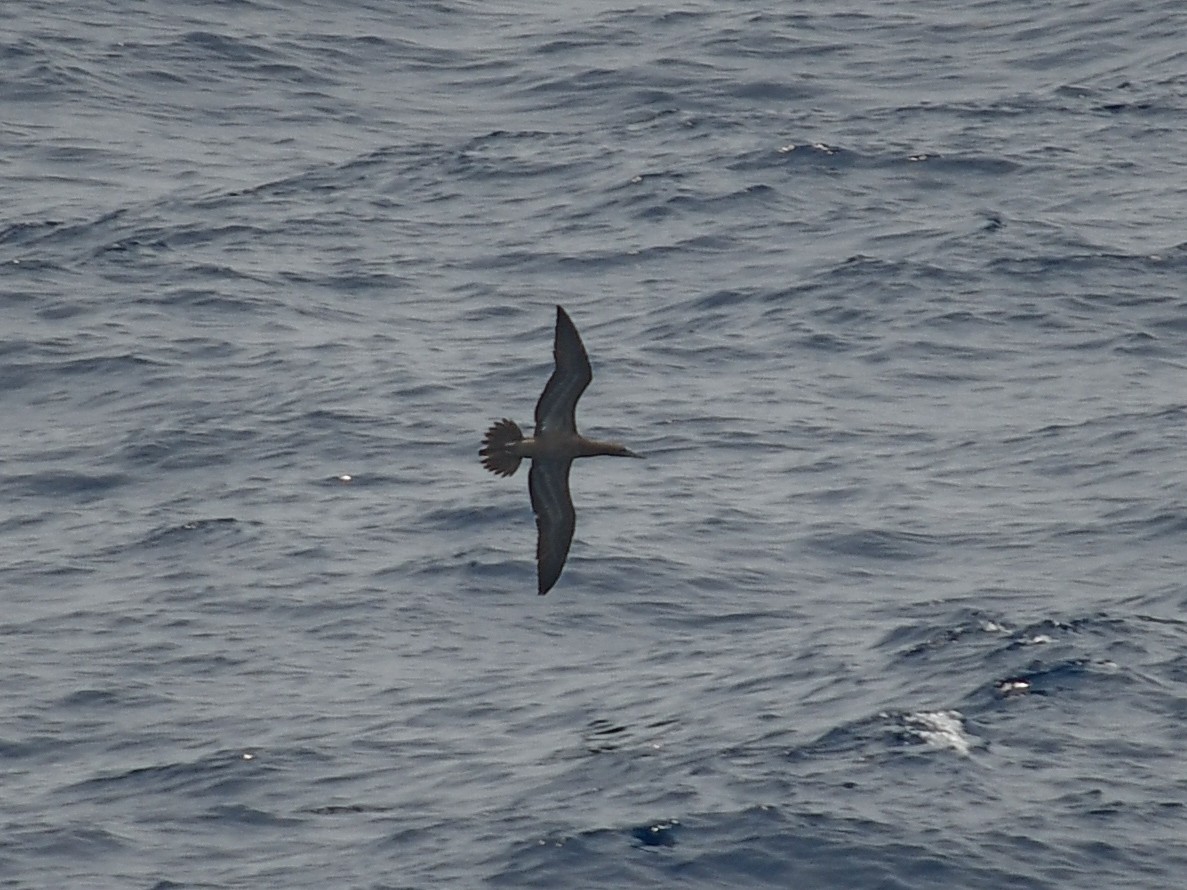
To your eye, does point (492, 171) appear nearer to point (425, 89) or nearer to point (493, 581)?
point (425, 89)

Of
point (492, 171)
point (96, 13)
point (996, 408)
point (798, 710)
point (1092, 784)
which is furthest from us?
point (96, 13)

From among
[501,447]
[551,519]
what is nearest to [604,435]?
[551,519]

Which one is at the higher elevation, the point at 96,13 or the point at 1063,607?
the point at 96,13

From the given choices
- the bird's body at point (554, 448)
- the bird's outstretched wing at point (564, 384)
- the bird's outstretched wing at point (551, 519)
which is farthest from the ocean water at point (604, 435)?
the bird's outstretched wing at point (564, 384)

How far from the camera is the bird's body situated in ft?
65.8

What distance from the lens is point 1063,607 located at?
2442 centimetres

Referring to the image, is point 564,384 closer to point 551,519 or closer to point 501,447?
point 501,447

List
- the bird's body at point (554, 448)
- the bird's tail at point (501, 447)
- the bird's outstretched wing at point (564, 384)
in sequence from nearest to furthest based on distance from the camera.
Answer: the bird's outstretched wing at point (564, 384), the bird's body at point (554, 448), the bird's tail at point (501, 447)

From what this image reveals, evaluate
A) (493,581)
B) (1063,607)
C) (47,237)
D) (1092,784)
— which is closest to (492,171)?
(47,237)

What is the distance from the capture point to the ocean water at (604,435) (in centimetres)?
2122

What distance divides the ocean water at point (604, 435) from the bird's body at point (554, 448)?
6.60 ft

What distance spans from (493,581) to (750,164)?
1221 centimetres

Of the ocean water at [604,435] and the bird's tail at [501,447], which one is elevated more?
the bird's tail at [501,447]

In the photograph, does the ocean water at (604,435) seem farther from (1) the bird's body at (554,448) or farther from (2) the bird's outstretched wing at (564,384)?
(2) the bird's outstretched wing at (564,384)
